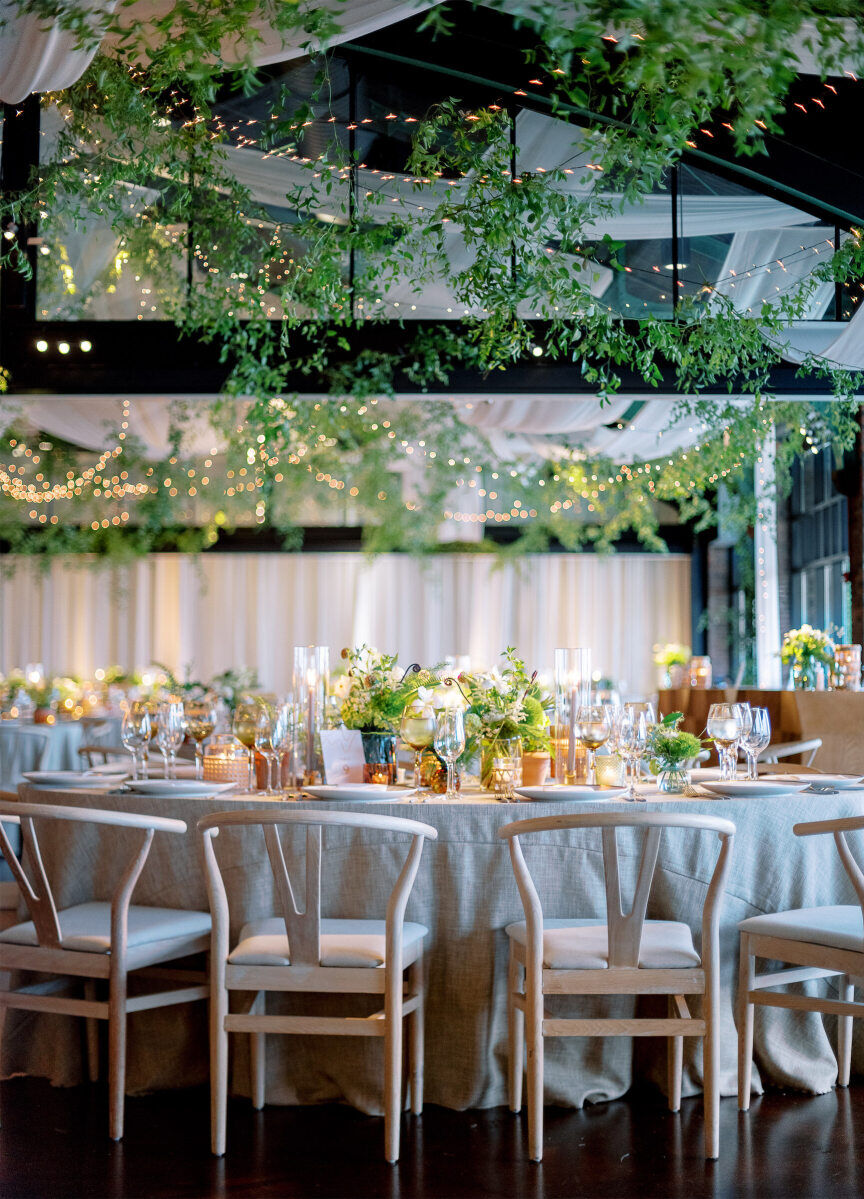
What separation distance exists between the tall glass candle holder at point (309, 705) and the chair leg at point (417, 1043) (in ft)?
2.56

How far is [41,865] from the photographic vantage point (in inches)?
124

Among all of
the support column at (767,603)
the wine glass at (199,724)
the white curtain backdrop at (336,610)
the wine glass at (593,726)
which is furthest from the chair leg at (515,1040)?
the white curtain backdrop at (336,610)

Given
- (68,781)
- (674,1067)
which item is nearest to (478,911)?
(674,1067)

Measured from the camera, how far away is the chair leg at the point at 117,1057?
3.08 metres

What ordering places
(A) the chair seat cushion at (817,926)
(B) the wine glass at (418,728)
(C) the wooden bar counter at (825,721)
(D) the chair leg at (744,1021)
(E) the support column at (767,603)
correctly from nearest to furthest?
(A) the chair seat cushion at (817,926) → (D) the chair leg at (744,1021) → (B) the wine glass at (418,728) → (C) the wooden bar counter at (825,721) → (E) the support column at (767,603)

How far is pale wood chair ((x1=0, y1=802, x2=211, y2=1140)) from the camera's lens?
3.07 meters

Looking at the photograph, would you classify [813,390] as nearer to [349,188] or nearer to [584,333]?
[584,333]

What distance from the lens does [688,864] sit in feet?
11.2

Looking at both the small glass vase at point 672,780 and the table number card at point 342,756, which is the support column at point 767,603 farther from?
the table number card at point 342,756

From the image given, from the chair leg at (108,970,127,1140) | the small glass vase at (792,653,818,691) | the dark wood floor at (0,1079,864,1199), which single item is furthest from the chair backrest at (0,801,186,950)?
the small glass vase at (792,653,818,691)

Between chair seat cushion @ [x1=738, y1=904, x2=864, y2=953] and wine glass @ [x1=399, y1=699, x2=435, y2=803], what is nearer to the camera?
chair seat cushion @ [x1=738, y1=904, x2=864, y2=953]

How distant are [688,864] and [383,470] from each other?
998cm

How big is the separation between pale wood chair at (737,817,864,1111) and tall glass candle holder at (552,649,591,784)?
799mm

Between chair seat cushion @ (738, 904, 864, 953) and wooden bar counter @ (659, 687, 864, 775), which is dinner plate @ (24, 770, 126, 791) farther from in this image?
wooden bar counter @ (659, 687, 864, 775)
